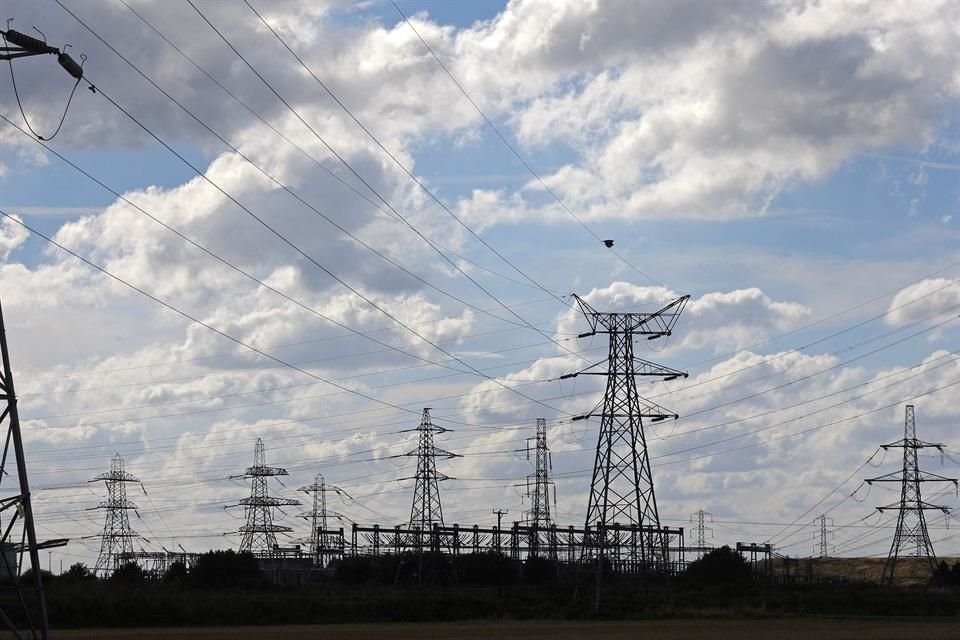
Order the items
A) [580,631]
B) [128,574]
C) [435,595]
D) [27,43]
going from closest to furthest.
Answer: [27,43], [580,631], [435,595], [128,574]

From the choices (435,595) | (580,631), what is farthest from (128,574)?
(580,631)

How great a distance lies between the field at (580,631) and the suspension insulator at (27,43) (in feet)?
104

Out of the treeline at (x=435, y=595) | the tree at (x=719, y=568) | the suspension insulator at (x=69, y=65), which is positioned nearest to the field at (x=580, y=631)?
the treeline at (x=435, y=595)

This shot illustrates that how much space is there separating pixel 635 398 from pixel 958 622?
20.9 metres

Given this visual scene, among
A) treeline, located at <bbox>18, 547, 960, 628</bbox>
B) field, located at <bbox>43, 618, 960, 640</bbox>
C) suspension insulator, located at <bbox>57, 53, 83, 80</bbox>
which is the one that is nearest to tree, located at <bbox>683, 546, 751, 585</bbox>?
treeline, located at <bbox>18, 547, 960, 628</bbox>

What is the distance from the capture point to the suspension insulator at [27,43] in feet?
82.1

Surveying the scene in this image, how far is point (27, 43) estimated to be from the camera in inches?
995

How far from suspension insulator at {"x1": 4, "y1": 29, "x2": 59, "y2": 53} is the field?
31.7 metres

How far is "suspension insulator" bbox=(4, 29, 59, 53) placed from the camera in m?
25.0

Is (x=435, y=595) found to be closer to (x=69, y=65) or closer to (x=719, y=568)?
(x=719, y=568)

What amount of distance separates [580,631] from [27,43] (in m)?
38.7

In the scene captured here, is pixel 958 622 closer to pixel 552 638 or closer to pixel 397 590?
pixel 552 638

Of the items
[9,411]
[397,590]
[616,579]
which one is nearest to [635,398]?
[616,579]

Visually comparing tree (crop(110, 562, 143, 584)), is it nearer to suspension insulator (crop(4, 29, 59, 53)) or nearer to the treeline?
the treeline
